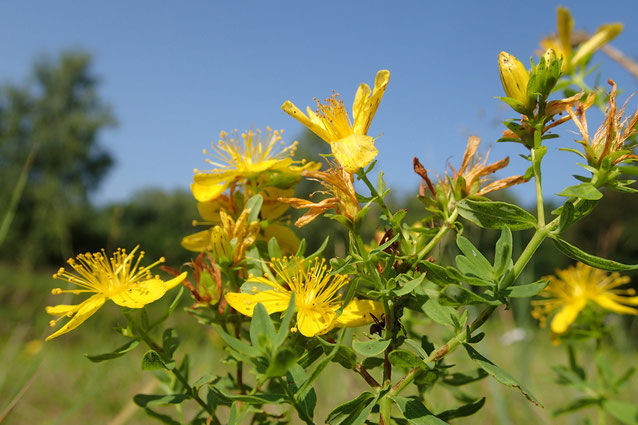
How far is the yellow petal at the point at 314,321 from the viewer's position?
2.36ft

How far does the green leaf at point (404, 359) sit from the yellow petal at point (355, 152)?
0.28 m

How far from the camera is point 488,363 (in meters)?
0.66

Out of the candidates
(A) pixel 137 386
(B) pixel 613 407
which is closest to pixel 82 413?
(A) pixel 137 386

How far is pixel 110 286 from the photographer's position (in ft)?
3.03

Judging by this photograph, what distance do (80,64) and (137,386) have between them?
27374 mm

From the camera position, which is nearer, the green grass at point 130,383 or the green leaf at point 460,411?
the green leaf at point 460,411

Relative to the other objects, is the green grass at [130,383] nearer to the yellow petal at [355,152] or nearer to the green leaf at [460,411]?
the green leaf at [460,411]

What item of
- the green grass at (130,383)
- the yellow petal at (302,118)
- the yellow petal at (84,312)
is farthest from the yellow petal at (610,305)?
the yellow petal at (84,312)

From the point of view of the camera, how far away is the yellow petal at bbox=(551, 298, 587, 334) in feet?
4.16

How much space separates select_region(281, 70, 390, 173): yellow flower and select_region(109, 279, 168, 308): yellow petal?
0.39m

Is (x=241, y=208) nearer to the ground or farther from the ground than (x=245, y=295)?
farther from the ground

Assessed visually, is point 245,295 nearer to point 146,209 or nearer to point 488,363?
point 488,363

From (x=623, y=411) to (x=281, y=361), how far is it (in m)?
1.02

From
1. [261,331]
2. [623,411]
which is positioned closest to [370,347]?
[261,331]
